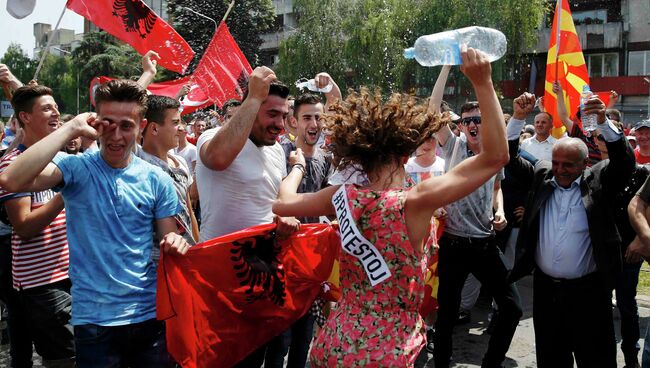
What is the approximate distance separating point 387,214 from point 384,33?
31493 millimetres

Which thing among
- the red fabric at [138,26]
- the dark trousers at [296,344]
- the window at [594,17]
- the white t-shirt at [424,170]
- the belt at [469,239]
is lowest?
the dark trousers at [296,344]

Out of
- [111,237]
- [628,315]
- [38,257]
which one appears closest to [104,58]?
[38,257]

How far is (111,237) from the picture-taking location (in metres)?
3.19

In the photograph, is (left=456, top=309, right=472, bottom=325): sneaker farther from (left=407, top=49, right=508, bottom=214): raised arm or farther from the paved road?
(left=407, top=49, right=508, bottom=214): raised arm

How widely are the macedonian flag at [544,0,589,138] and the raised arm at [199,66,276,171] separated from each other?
5.03 m

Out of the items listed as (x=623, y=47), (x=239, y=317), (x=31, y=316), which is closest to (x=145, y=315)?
(x=239, y=317)

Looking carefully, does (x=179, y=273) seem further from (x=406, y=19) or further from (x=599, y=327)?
(x=406, y=19)

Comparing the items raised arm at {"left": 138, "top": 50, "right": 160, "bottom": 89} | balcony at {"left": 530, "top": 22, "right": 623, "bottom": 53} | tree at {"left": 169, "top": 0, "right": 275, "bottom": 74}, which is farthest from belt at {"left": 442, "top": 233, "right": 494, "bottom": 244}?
tree at {"left": 169, "top": 0, "right": 275, "bottom": 74}

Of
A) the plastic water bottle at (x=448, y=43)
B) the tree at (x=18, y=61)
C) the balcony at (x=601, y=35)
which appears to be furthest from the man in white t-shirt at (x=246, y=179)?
the tree at (x=18, y=61)

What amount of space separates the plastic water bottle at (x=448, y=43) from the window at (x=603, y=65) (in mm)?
40828

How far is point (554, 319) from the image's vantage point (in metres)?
4.67

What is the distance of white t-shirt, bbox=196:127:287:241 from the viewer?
3732 mm

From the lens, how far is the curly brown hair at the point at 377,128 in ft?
9.07

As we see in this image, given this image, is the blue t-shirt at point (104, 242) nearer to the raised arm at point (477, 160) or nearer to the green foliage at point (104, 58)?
the raised arm at point (477, 160)
